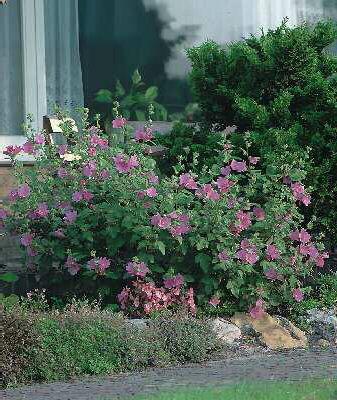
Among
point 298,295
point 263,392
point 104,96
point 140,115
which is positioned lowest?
point 263,392

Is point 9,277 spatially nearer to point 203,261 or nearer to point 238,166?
point 203,261

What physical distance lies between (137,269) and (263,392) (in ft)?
6.88

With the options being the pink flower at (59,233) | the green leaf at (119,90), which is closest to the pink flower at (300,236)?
the pink flower at (59,233)

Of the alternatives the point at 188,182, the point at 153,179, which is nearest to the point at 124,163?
the point at 153,179

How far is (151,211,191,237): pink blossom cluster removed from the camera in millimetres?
7992

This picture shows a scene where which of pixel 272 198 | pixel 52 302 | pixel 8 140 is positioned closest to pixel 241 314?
pixel 272 198

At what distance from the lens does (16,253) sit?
969 centimetres

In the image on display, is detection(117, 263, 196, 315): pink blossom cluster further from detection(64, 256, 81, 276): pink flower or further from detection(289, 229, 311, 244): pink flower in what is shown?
detection(289, 229, 311, 244): pink flower

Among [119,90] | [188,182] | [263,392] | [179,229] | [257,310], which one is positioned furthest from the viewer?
[119,90]

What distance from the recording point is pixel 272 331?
803 cm

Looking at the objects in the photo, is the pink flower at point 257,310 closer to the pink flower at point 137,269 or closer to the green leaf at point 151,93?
the pink flower at point 137,269

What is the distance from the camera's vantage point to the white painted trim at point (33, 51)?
1066 centimetres

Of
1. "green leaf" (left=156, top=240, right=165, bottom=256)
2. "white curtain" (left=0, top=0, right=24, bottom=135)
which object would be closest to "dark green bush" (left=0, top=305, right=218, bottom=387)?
"green leaf" (left=156, top=240, right=165, bottom=256)

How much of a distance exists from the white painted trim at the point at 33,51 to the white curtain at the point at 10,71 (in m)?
0.08
